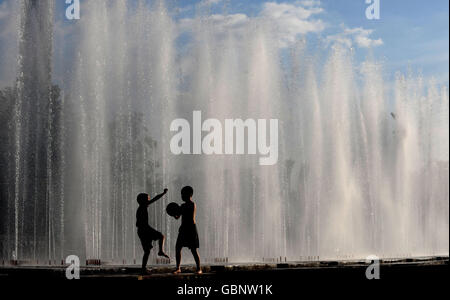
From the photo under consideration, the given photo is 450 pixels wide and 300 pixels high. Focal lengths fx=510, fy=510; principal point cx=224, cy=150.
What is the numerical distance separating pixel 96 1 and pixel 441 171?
21.5 meters

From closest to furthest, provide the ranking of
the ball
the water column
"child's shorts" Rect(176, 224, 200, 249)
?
1. the ball
2. "child's shorts" Rect(176, 224, 200, 249)
3. the water column

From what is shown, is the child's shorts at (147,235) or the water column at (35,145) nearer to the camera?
the child's shorts at (147,235)

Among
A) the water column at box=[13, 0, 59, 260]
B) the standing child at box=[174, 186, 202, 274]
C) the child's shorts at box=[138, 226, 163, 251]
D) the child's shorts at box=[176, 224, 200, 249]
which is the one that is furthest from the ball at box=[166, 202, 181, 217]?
the water column at box=[13, 0, 59, 260]

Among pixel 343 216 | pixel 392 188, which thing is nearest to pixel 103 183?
pixel 343 216

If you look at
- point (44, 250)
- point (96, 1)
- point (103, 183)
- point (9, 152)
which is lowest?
point (44, 250)

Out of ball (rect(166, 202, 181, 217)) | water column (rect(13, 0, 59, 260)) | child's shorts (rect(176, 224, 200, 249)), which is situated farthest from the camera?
water column (rect(13, 0, 59, 260))

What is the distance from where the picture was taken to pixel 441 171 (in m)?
30.2

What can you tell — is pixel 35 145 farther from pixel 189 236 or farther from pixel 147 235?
pixel 189 236

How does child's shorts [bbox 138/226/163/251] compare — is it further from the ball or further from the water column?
the water column

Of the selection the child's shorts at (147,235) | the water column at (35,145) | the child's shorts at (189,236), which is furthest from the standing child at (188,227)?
the water column at (35,145)

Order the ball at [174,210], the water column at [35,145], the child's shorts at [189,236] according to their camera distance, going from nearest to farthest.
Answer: the ball at [174,210] < the child's shorts at [189,236] < the water column at [35,145]

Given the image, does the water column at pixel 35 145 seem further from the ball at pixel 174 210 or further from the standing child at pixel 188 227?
the ball at pixel 174 210

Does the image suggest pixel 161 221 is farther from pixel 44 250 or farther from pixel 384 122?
pixel 384 122

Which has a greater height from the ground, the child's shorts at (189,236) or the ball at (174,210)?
the ball at (174,210)
